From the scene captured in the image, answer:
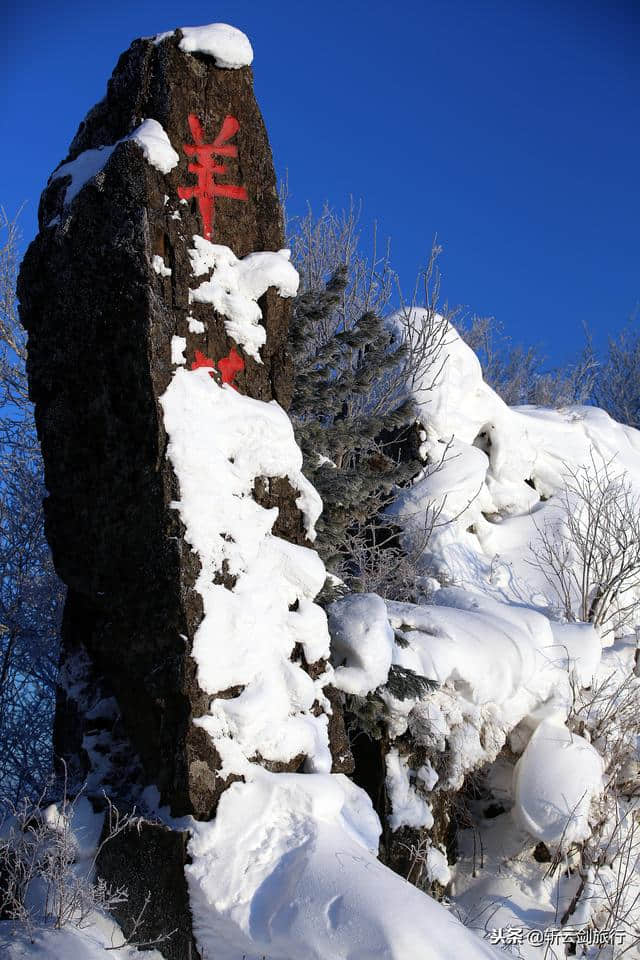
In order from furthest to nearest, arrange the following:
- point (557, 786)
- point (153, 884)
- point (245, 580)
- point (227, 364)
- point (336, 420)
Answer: point (336, 420) < point (557, 786) < point (227, 364) < point (245, 580) < point (153, 884)

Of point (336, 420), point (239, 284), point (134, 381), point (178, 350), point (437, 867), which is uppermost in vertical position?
point (336, 420)

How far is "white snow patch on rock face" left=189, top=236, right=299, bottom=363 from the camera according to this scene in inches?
158

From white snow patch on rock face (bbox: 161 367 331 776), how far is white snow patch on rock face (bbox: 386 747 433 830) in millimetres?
931

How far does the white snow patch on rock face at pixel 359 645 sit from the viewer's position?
14.3 ft

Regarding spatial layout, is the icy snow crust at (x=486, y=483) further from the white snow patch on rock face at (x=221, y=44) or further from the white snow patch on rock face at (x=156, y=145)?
the white snow patch on rock face at (x=156, y=145)

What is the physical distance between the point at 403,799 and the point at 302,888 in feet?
5.44

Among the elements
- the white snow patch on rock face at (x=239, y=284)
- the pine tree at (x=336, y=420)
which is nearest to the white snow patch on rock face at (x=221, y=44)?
the white snow patch on rock face at (x=239, y=284)

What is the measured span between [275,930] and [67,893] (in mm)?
807

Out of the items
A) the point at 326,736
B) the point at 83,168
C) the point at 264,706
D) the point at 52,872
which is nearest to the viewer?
the point at 52,872

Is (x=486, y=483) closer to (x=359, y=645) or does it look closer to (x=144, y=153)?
(x=359, y=645)

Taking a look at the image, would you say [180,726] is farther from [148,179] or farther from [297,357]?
[297,357]

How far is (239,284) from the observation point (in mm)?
4141

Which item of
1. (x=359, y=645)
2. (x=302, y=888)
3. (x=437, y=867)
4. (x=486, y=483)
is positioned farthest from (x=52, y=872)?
(x=486, y=483)

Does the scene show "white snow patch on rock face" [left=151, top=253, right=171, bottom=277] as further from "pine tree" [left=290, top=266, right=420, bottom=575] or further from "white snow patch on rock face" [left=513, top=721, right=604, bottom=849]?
"white snow patch on rock face" [left=513, top=721, right=604, bottom=849]
